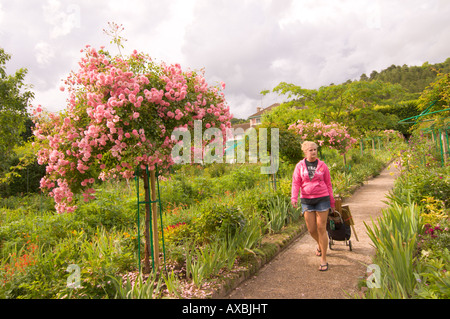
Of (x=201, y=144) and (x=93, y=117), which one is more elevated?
(x=93, y=117)

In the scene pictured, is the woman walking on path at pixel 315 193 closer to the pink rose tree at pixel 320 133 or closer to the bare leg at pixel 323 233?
the bare leg at pixel 323 233

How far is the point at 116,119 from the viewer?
2.62m

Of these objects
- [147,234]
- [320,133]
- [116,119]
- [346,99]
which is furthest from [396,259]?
[346,99]

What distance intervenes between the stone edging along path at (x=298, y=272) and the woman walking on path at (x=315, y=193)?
0.86 feet

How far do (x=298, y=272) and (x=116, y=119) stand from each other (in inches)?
111

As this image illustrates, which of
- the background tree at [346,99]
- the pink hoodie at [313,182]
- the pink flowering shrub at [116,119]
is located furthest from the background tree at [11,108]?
the background tree at [346,99]

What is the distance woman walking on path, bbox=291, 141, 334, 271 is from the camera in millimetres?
3771

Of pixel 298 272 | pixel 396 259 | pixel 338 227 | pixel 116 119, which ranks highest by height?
pixel 116 119

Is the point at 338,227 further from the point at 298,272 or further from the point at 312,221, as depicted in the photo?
the point at 298,272

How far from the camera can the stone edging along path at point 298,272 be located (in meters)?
3.17
